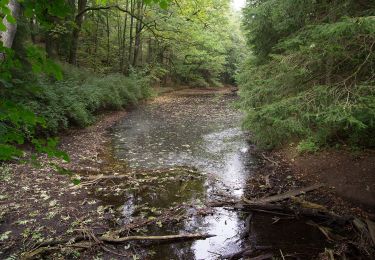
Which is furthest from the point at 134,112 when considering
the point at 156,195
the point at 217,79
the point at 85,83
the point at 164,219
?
the point at 217,79

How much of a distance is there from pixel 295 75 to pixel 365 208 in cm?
320

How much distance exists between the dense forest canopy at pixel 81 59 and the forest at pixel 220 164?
3 cm

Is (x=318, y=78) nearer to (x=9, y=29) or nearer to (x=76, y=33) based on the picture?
(x=9, y=29)

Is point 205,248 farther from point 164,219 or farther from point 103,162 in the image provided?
point 103,162

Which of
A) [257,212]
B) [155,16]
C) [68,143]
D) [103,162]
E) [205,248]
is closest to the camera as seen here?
[205,248]

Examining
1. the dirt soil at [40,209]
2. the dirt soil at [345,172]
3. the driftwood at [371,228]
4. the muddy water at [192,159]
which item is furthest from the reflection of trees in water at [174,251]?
the dirt soil at [345,172]

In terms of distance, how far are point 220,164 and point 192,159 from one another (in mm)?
964

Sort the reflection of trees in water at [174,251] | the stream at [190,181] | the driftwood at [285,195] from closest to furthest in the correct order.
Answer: the reflection of trees in water at [174,251]
the stream at [190,181]
the driftwood at [285,195]

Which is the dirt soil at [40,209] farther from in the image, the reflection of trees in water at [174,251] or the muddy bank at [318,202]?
the muddy bank at [318,202]

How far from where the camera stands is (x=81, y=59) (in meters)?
24.3

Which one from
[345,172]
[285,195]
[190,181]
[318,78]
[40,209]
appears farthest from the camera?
[190,181]

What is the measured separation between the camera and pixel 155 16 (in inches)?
988

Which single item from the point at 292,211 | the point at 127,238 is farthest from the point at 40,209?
the point at 292,211

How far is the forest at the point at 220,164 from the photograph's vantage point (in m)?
4.86
